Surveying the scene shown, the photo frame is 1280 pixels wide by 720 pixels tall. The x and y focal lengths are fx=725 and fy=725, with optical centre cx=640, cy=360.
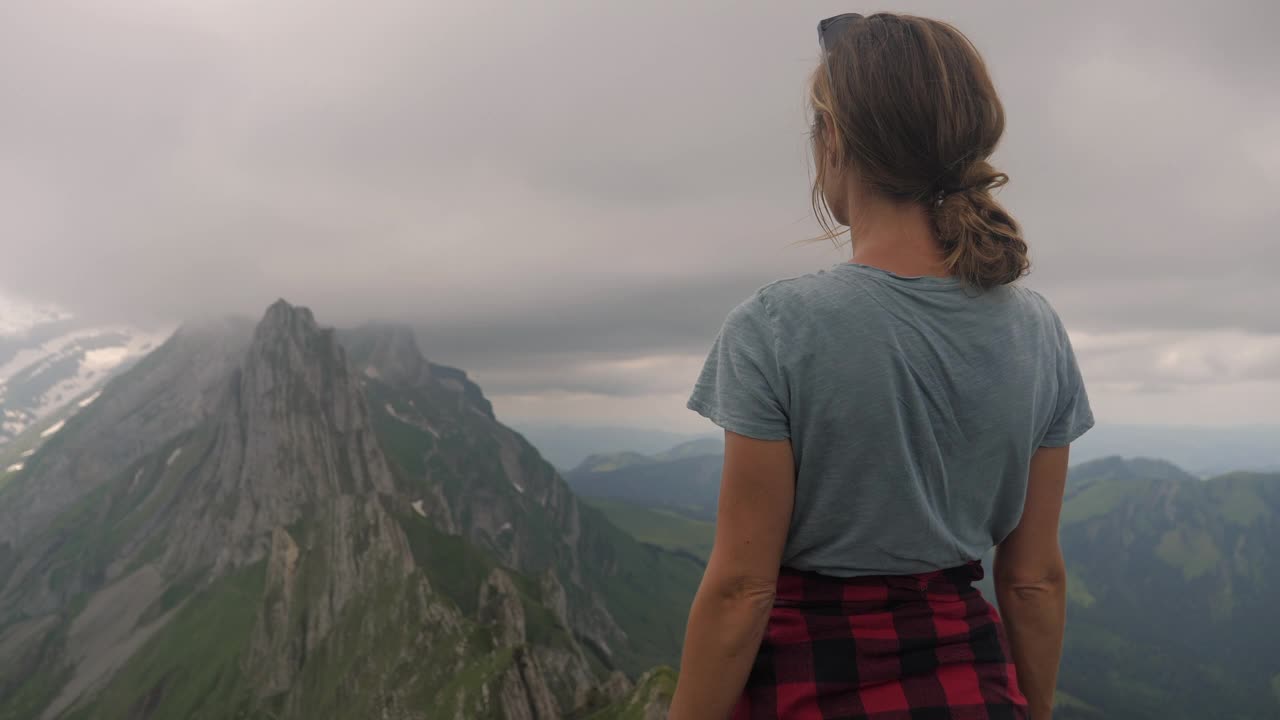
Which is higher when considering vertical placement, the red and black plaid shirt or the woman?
the woman

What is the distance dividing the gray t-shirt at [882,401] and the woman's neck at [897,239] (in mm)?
142

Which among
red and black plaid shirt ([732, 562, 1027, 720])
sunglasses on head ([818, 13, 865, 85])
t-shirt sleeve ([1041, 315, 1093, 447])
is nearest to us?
red and black plaid shirt ([732, 562, 1027, 720])

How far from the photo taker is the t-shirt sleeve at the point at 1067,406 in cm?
402

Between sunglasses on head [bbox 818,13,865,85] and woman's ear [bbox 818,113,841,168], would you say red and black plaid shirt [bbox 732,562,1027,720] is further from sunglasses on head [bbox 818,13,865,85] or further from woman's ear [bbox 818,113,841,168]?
sunglasses on head [bbox 818,13,865,85]

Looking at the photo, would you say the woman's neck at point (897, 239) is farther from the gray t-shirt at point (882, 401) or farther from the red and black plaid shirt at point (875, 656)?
the red and black plaid shirt at point (875, 656)

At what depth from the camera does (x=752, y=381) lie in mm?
3264

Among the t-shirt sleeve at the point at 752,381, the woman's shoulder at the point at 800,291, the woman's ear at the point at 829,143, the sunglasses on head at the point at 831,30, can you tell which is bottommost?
the t-shirt sleeve at the point at 752,381

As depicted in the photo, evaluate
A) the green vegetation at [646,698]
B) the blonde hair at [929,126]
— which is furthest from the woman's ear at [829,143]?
the green vegetation at [646,698]

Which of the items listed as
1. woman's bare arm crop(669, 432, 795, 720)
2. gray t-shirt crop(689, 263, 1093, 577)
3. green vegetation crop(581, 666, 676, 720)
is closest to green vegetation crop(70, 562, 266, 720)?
green vegetation crop(581, 666, 676, 720)

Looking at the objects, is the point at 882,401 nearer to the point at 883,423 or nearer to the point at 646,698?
the point at 883,423

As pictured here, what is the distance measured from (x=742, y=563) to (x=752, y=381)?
83cm

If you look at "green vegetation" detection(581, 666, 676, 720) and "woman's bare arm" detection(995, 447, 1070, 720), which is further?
"green vegetation" detection(581, 666, 676, 720)

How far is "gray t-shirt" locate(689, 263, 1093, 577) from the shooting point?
321 centimetres

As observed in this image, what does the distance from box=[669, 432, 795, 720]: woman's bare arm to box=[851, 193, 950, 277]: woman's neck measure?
106 centimetres
